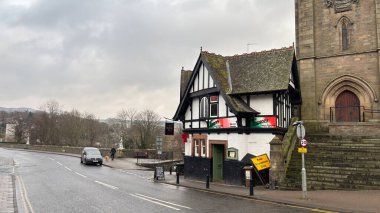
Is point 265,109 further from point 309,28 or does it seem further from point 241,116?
point 309,28

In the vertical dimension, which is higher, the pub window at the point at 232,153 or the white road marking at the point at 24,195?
the pub window at the point at 232,153

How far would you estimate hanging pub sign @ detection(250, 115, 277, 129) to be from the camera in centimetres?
2014

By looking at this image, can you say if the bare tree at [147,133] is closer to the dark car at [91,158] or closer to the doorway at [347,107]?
the dark car at [91,158]

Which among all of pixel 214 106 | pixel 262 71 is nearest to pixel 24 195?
pixel 214 106

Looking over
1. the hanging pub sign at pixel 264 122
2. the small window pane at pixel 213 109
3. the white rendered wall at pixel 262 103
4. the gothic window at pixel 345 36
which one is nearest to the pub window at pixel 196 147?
the small window pane at pixel 213 109

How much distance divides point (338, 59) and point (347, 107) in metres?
4.07

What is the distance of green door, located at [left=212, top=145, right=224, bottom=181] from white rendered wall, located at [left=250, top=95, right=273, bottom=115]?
3893 mm

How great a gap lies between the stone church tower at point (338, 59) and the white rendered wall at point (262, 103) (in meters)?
8.85

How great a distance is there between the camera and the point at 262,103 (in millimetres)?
20875

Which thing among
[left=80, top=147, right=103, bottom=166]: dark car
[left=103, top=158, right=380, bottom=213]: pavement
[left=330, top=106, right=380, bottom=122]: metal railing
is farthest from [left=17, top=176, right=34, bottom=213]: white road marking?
[left=330, top=106, right=380, bottom=122]: metal railing

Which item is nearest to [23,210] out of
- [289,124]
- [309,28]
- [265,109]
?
[265,109]

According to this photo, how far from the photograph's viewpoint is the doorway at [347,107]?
27.1 m

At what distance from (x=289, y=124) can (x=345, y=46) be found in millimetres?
9468

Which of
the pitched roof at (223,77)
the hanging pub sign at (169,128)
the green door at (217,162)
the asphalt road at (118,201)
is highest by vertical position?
the pitched roof at (223,77)
